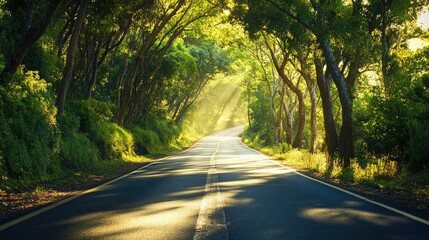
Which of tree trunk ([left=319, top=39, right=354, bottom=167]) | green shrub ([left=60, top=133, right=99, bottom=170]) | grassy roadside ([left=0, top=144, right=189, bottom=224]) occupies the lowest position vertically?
grassy roadside ([left=0, top=144, right=189, bottom=224])

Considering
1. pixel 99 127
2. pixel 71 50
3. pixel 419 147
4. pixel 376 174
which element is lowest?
pixel 376 174

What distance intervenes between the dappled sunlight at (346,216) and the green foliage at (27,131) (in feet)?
25.5

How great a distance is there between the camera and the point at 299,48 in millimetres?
22656

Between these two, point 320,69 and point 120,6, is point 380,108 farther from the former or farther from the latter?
point 120,6

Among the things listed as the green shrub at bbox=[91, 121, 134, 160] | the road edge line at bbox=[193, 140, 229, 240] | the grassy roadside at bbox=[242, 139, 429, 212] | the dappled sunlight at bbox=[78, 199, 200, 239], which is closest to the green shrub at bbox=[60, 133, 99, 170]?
the green shrub at bbox=[91, 121, 134, 160]

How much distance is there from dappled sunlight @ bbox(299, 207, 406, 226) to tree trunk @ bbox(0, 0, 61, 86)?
9187 mm

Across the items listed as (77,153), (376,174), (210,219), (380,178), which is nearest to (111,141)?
(77,153)

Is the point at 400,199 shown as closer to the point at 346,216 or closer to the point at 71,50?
the point at 346,216

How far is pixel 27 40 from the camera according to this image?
12.8m

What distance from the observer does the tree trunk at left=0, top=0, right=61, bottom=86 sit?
12.7 m

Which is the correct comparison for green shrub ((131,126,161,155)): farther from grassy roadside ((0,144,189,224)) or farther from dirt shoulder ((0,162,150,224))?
dirt shoulder ((0,162,150,224))

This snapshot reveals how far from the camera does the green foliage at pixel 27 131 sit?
37.9 feet

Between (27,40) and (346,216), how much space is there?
1018 centimetres

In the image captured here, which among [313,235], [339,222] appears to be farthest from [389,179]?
[313,235]
